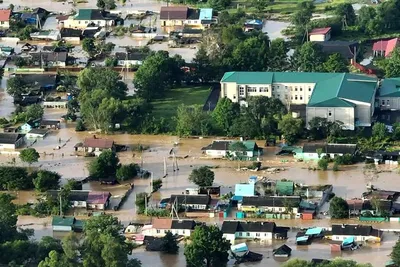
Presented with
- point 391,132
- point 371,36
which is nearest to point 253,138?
point 391,132

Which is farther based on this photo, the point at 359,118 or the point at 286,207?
the point at 359,118

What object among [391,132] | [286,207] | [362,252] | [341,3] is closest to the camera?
[362,252]

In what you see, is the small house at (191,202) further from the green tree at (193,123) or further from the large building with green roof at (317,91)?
the large building with green roof at (317,91)

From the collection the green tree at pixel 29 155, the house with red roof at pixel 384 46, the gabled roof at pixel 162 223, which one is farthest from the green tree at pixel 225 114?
the house with red roof at pixel 384 46

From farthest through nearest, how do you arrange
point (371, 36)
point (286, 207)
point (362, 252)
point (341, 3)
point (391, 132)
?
point (341, 3) < point (371, 36) < point (391, 132) < point (286, 207) < point (362, 252)

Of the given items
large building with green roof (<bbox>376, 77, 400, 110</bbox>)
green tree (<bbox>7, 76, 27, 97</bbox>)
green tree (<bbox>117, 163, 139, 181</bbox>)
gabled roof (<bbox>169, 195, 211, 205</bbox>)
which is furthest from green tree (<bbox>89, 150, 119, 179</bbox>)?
large building with green roof (<bbox>376, 77, 400, 110</bbox>)

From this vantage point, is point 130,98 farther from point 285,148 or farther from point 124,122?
point 285,148

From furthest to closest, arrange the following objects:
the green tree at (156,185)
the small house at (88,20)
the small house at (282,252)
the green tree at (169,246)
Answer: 1. the small house at (88,20)
2. the green tree at (156,185)
3. the green tree at (169,246)
4. the small house at (282,252)
